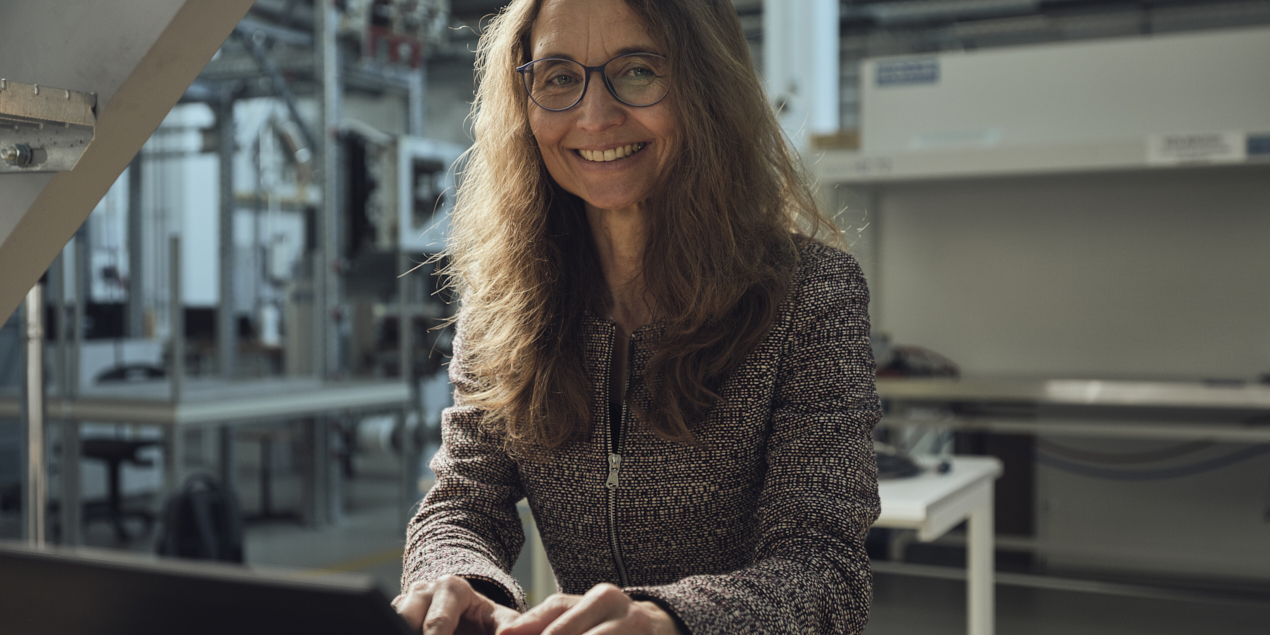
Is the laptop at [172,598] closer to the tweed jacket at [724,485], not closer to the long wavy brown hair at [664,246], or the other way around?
the tweed jacket at [724,485]

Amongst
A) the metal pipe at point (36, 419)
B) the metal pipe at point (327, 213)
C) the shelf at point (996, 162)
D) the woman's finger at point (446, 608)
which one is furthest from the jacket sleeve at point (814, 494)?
the metal pipe at point (327, 213)

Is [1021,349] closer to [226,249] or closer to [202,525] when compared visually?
[202,525]

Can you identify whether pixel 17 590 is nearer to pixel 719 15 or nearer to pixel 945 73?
pixel 719 15

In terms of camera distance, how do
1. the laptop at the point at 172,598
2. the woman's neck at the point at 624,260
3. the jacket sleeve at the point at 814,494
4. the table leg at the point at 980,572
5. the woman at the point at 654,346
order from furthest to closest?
the table leg at the point at 980,572 < the woman's neck at the point at 624,260 < the woman at the point at 654,346 < the jacket sleeve at the point at 814,494 < the laptop at the point at 172,598

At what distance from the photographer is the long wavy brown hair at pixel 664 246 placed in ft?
3.22

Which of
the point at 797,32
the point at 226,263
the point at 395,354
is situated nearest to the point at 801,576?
the point at 797,32

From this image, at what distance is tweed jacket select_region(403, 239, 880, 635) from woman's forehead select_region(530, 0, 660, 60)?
26 cm

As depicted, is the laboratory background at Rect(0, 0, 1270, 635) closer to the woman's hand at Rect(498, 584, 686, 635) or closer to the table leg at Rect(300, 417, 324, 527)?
the table leg at Rect(300, 417, 324, 527)

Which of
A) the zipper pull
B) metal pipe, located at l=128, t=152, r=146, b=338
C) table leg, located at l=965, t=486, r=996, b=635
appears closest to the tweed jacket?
the zipper pull

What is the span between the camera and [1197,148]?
328 cm

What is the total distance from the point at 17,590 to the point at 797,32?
371 cm

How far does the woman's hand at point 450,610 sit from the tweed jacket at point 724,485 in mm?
81

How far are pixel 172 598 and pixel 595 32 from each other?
68 cm

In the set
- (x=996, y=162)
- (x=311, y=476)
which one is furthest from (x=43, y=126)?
(x=311, y=476)
